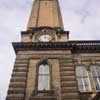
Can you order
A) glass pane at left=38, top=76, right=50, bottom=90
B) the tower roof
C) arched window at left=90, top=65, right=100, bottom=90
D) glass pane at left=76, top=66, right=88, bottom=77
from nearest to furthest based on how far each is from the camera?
glass pane at left=38, top=76, right=50, bottom=90 → arched window at left=90, top=65, right=100, bottom=90 → glass pane at left=76, top=66, right=88, bottom=77 → the tower roof

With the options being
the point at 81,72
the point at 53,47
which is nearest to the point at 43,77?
the point at 53,47

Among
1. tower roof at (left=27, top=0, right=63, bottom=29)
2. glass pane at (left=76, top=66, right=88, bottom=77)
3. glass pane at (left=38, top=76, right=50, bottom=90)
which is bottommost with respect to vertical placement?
glass pane at (left=38, top=76, right=50, bottom=90)

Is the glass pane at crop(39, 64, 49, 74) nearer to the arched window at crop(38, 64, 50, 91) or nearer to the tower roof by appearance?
the arched window at crop(38, 64, 50, 91)

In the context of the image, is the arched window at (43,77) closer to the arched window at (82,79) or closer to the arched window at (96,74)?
the arched window at (82,79)

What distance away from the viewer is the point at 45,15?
2278 centimetres

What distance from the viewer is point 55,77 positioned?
1368cm

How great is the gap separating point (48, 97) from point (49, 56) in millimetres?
4532

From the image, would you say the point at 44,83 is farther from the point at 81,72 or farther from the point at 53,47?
the point at 53,47

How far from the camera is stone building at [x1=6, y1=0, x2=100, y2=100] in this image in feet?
41.3

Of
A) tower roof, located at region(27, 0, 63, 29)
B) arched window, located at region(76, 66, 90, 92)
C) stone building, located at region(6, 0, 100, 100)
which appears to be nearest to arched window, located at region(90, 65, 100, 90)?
stone building, located at region(6, 0, 100, 100)

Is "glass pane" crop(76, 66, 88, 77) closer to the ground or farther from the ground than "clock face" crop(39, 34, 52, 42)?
closer to the ground

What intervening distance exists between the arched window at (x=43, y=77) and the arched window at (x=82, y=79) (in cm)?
299

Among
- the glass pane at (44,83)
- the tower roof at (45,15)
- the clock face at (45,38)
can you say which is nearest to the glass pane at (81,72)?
the glass pane at (44,83)

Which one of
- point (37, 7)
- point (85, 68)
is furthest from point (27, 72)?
point (37, 7)
